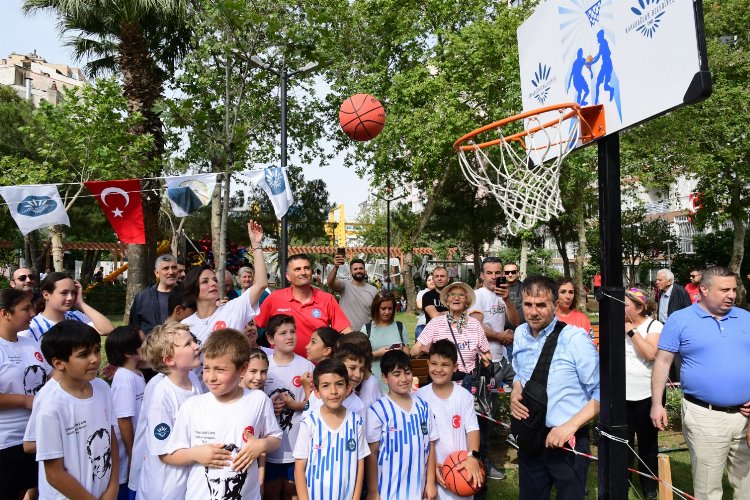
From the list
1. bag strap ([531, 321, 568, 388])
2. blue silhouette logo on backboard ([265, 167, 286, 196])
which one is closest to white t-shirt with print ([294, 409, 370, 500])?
bag strap ([531, 321, 568, 388])

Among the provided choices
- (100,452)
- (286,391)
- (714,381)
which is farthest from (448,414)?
(100,452)

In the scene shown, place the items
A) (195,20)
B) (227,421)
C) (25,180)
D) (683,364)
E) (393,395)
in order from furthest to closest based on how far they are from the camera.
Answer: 1. (25,180)
2. (195,20)
3. (683,364)
4. (393,395)
5. (227,421)

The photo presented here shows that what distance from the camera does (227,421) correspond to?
3355 mm

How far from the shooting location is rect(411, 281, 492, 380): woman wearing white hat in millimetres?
5941

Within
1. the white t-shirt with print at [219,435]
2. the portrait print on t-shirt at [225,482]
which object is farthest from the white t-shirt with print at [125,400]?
the portrait print on t-shirt at [225,482]

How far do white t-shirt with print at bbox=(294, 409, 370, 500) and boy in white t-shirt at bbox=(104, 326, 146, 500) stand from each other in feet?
3.41

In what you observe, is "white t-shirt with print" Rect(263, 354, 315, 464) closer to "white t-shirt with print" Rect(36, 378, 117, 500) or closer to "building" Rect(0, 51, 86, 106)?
"white t-shirt with print" Rect(36, 378, 117, 500)

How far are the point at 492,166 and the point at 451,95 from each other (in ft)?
60.9

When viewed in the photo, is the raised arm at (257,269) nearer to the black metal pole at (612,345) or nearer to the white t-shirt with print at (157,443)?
the white t-shirt with print at (157,443)

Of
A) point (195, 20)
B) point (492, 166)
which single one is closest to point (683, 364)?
point (492, 166)

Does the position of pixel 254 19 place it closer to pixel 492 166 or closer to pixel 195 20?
pixel 195 20

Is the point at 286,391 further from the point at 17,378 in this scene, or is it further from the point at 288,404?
the point at 17,378

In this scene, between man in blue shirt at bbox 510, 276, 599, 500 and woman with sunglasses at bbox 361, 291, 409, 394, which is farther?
woman with sunglasses at bbox 361, 291, 409, 394

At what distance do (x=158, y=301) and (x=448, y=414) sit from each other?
2.89m
